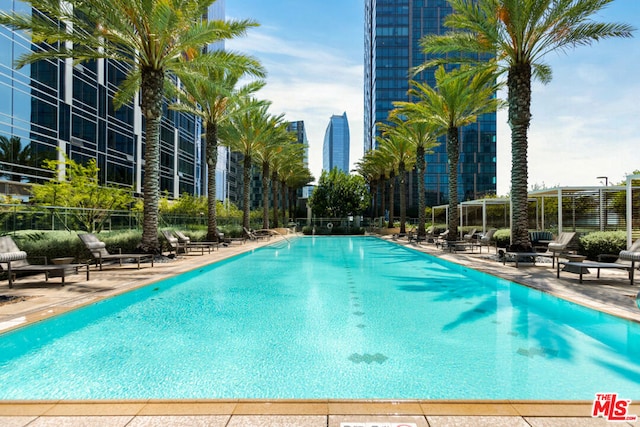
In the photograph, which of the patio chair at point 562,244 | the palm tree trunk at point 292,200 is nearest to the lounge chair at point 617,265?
the patio chair at point 562,244

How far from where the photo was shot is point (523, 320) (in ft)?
22.1

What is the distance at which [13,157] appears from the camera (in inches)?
876

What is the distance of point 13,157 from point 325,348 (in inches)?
976

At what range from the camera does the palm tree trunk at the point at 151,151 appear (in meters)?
13.9

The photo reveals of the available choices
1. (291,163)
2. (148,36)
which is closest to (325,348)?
(148,36)

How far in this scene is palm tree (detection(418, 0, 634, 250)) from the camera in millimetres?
12875

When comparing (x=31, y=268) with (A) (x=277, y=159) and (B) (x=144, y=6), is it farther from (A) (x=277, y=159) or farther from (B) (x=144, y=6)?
(A) (x=277, y=159)

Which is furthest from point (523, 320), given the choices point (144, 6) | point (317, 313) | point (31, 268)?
point (144, 6)

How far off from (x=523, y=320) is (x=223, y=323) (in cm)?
510

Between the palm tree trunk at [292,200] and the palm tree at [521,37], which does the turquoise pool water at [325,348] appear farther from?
the palm tree trunk at [292,200]

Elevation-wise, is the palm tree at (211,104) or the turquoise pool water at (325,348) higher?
the palm tree at (211,104)

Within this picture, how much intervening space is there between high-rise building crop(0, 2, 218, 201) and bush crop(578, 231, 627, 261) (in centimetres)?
2537

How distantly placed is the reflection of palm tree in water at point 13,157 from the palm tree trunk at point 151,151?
42.8 feet

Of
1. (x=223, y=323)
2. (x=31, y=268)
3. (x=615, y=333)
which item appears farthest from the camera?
(x=31, y=268)
